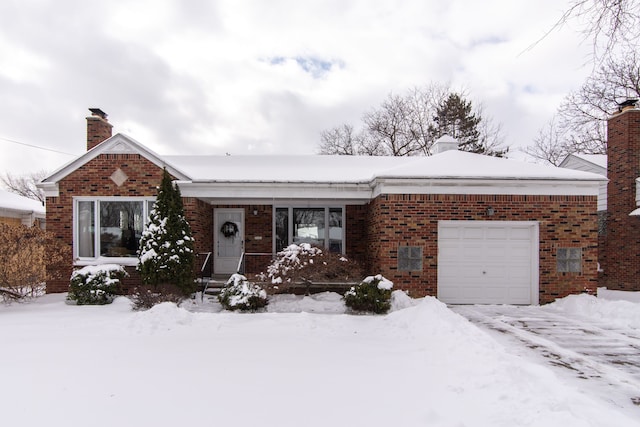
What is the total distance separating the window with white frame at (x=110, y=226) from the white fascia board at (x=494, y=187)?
7.12 meters

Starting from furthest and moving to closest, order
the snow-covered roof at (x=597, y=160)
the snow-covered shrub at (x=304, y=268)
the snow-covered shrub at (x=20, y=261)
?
the snow-covered roof at (x=597, y=160), the snow-covered shrub at (x=304, y=268), the snow-covered shrub at (x=20, y=261)

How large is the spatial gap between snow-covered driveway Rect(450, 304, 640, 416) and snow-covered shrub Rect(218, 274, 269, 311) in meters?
4.82

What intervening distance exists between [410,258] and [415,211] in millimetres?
1263

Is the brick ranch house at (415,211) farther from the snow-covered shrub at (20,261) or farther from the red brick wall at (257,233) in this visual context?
the snow-covered shrub at (20,261)

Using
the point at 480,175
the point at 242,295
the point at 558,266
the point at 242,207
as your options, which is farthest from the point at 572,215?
the point at 242,207

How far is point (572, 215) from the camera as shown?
1009 centimetres

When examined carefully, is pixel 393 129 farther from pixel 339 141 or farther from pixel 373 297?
pixel 373 297

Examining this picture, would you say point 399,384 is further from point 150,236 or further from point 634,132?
A: point 634,132

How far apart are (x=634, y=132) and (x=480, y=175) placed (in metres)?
8.07

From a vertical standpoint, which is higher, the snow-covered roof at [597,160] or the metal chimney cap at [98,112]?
the metal chimney cap at [98,112]

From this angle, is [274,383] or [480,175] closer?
[274,383]

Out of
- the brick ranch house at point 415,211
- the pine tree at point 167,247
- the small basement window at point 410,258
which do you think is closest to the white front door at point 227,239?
the brick ranch house at point 415,211

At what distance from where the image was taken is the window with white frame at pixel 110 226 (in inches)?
429

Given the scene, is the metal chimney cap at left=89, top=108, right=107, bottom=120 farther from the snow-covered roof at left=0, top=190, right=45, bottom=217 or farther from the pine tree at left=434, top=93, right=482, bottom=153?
the pine tree at left=434, top=93, right=482, bottom=153
